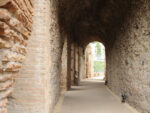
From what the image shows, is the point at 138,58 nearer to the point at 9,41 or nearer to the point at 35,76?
the point at 35,76

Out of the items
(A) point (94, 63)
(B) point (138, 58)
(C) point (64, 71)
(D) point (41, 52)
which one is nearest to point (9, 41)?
(D) point (41, 52)

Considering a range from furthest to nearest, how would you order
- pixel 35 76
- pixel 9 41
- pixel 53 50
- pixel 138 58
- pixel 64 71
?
1. pixel 64 71
2. pixel 138 58
3. pixel 53 50
4. pixel 35 76
5. pixel 9 41

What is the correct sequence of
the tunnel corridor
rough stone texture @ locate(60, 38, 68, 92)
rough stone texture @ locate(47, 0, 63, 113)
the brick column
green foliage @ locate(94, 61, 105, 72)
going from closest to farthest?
the tunnel corridor < the brick column < rough stone texture @ locate(47, 0, 63, 113) < rough stone texture @ locate(60, 38, 68, 92) < green foliage @ locate(94, 61, 105, 72)

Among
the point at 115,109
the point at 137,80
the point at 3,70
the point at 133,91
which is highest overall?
the point at 3,70

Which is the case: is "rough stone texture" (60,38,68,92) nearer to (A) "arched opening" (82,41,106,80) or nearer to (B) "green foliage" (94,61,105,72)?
(A) "arched opening" (82,41,106,80)

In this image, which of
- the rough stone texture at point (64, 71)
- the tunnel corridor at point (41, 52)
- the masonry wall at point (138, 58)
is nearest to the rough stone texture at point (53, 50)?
the tunnel corridor at point (41, 52)

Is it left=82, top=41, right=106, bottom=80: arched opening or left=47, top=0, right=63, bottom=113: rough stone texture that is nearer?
left=47, top=0, right=63, bottom=113: rough stone texture

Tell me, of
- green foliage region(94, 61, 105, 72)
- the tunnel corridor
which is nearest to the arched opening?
green foliage region(94, 61, 105, 72)

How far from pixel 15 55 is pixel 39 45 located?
1723 millimetres

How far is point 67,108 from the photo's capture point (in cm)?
595

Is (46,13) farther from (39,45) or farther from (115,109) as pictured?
(115,109)

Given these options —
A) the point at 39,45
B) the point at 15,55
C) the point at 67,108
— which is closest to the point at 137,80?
the point at 67,108

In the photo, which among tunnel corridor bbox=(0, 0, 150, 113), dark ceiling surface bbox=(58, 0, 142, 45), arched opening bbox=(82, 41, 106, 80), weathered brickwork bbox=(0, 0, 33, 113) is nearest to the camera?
weathered brickwork bbox=(0, 0, 33, 113)

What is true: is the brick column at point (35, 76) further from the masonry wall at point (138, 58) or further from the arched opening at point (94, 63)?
the arched opening at point (94, 63)
